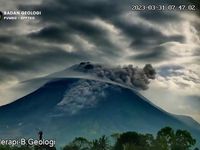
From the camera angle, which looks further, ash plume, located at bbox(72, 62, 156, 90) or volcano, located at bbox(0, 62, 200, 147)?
ash plume, located at bbox(72, 62, 156, 90)

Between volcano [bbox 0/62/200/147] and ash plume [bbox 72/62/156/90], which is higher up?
ash plume [bbox 72/62/156/90]

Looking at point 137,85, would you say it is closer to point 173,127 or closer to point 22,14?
point 173,127

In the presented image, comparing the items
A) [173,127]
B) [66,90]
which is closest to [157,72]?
[173,127]

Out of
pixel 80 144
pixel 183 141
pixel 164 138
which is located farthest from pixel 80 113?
pixel 183 141

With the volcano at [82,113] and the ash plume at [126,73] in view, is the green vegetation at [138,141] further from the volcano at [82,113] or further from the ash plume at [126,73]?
the ash plume at [126,73]

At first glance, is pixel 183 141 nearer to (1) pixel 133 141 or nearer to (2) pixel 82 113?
(1) pixel 133 141

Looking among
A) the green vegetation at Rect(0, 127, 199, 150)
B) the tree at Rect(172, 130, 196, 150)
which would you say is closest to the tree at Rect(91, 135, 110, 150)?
the green vegetation at Rect(0, 127, 199, 150)

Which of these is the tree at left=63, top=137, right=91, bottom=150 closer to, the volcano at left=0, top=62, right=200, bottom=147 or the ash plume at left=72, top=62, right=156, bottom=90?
the volcano at left=0, top=62, right=200, bottom=147

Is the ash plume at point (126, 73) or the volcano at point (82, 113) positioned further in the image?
the ash plume at point (126, 73)

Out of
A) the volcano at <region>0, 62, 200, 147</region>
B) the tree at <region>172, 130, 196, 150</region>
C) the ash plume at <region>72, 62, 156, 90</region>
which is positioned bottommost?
the tree at <region>172, 130, 196, 150</region>

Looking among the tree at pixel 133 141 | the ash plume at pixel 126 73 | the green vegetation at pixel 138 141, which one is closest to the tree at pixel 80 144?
the green vegetation at pixel 138 141
